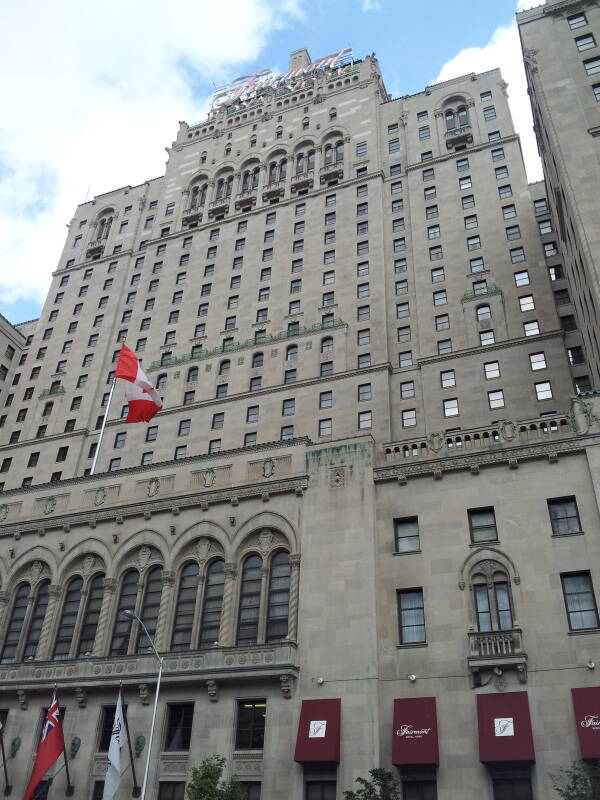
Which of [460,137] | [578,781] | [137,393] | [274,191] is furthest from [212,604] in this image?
[460,137]

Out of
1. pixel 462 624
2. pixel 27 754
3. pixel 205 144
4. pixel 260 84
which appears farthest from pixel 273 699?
pixel 260 84

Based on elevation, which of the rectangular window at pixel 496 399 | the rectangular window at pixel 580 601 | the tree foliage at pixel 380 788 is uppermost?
the rectangular window at pixel 496 399

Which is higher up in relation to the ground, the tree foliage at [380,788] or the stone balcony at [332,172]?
the stone balcony at [332,172]

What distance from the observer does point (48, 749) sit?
1309 inches

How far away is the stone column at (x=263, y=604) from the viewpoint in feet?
116

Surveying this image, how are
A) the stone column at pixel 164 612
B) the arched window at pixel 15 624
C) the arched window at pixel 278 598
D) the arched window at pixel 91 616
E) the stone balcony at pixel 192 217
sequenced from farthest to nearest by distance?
the stone balcony at pixel 192 217 → the arched window at pixel 15 624 → the arched window at pixel 91 616 → the stone column at pixel 164 612 → the arched window at pixel 278 598

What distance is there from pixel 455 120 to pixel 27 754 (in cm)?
7103

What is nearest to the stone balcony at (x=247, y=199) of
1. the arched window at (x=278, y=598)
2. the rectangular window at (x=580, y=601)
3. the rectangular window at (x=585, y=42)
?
the rectangular window at (x=585, y=42)

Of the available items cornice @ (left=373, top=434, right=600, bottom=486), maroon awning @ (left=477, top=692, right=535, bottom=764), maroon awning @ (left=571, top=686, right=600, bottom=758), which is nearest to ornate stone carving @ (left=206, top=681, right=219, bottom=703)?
maroon awning @ (left=477, top=692, right=535, bottom=764)

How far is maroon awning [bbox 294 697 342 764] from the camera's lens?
30.1 metres

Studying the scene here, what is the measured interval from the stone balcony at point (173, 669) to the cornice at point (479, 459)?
33.2 ft

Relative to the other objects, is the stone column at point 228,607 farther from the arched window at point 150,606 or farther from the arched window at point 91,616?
the arched window at point 91,616

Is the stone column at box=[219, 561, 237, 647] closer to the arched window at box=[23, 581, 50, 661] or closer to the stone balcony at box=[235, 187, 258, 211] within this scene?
the arched window at box=[23, 581, 50, 661]

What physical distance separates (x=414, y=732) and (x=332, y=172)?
207 ft
